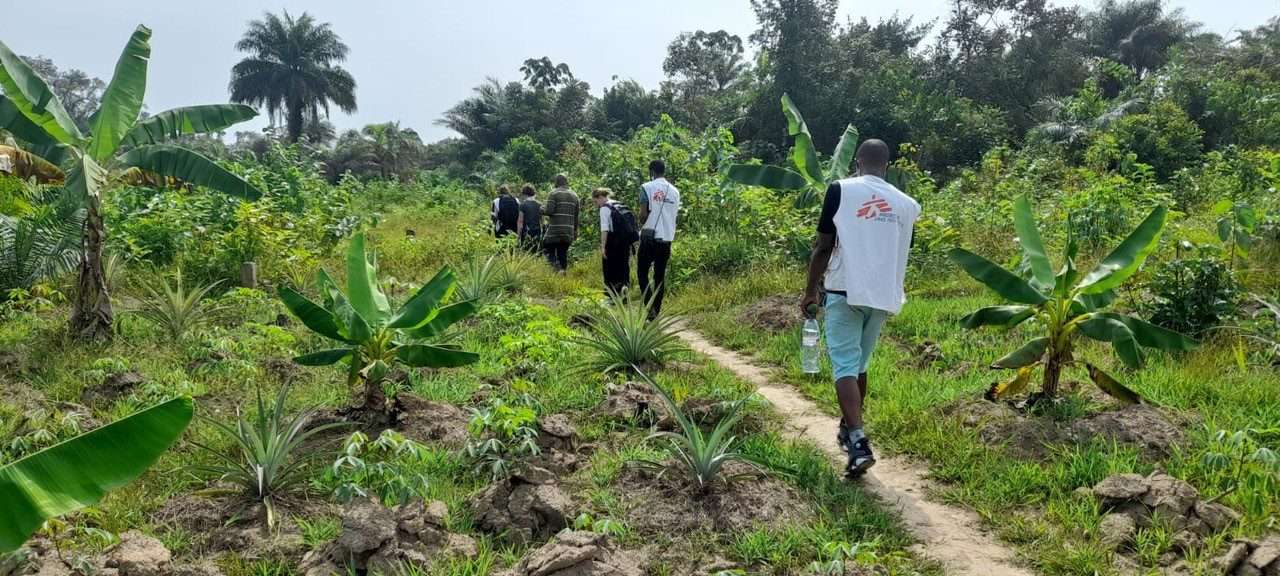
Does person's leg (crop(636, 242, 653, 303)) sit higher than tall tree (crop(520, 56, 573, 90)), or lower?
lower

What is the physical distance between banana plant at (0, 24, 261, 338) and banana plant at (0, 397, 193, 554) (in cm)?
494

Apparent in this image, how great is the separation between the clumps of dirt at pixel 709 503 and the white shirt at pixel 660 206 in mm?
4448

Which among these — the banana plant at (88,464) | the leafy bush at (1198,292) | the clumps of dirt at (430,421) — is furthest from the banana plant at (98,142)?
the leafy bush at (1198,292)

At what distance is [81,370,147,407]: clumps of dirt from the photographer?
17.4 feet

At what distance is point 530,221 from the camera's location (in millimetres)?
13492

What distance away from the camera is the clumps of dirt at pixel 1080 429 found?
435cm

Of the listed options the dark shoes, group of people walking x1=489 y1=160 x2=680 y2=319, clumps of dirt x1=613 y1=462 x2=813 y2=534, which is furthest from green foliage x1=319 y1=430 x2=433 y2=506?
group of people walking x1=489 y1=160 x2=680 y2=319

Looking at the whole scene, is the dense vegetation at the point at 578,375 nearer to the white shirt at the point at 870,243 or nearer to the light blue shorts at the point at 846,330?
the light blue shorts at the point at 846,330

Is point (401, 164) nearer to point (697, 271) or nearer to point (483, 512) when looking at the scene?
point (697, 271)

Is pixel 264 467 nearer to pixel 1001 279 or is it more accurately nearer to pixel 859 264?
pixel 859 264

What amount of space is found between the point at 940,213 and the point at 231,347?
9985 millimetres

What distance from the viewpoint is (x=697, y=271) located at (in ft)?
36.9

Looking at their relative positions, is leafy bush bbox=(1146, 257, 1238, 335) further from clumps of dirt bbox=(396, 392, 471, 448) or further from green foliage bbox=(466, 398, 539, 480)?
clumps of dirt bbox=(396, 392, 471, 448)

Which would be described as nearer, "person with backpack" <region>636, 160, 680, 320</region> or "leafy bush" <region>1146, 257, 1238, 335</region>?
"leafy bush" <region>1146, 257, 1238, 335</region>
